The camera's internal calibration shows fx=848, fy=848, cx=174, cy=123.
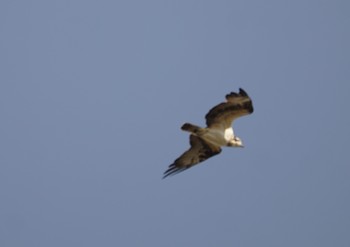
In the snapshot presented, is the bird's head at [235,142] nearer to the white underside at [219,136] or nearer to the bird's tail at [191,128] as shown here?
the white underside at [219,136]

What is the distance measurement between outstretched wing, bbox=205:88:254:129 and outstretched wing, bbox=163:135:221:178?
0.95m

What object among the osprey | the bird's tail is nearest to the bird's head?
the osprey

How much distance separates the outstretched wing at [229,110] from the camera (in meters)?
24.0

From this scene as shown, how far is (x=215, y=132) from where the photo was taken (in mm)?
24781

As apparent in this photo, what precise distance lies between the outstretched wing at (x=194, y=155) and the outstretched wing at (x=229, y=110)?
0.95 metres

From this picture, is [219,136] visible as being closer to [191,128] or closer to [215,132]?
[215,132]

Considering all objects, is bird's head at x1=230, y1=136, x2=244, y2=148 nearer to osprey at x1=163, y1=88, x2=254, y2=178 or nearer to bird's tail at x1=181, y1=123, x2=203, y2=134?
osprey at x1=163, y1=88, x2=254, y2=178

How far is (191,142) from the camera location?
2547cm

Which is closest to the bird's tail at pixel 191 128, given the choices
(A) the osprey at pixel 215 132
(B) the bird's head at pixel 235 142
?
(A) the osprey at pixel 215 132

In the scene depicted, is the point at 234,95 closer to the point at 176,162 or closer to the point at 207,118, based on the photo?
the point at 207,118

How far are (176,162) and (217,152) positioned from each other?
4.17 ft

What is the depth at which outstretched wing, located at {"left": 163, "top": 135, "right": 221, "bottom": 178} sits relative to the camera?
25438mm

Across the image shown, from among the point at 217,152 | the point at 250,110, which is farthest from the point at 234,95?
the point at 217,152

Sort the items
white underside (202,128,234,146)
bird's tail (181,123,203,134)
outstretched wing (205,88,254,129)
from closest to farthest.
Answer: outstretched wing (205,88,254,129) < bird's tail (181,123,203,134) < white underside (202,128,234,146)
